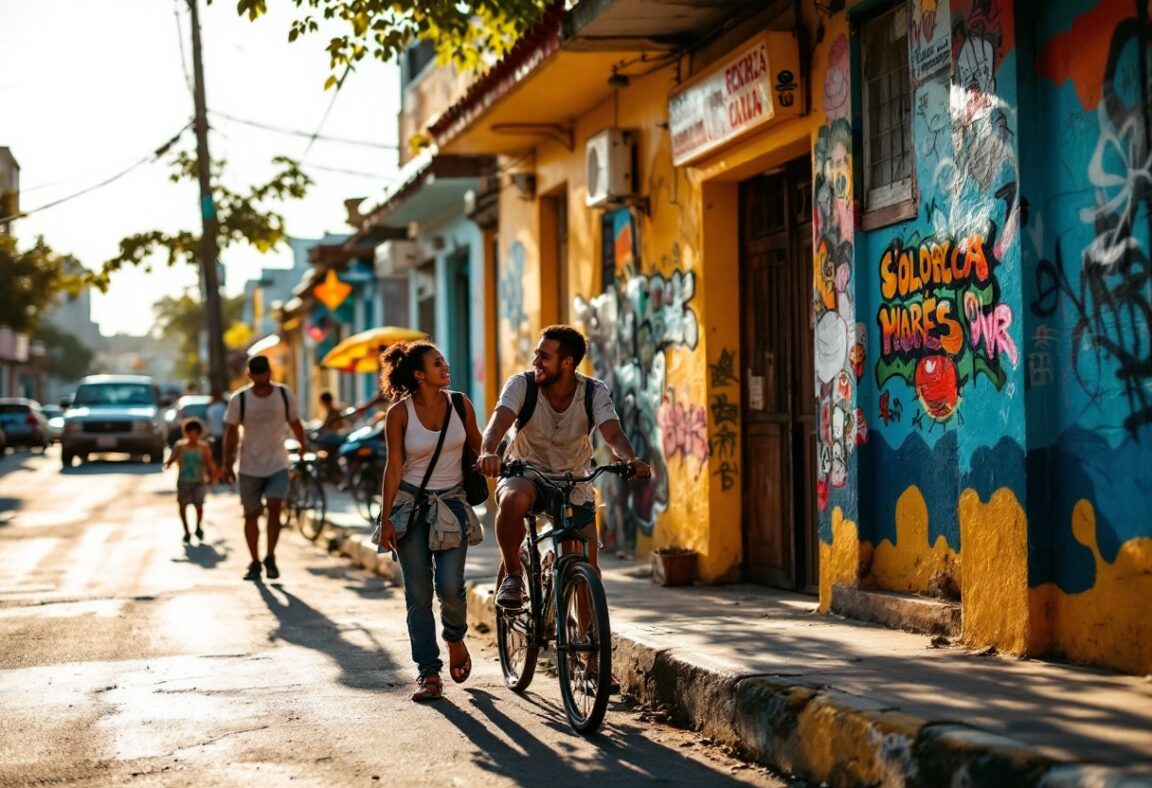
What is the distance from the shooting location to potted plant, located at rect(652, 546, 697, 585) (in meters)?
11.1

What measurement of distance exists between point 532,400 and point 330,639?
3.04 meters

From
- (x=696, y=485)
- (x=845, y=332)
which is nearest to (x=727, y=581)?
(x=696, y=485)

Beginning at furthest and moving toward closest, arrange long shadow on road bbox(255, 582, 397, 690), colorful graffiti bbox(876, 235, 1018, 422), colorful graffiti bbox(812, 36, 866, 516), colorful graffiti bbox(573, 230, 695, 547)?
colorful graffiti bbox(573, 230, 695, 547) < colorful graffiti bbox(812, 36, 866, 516) < long shadow on road bbox(255, 582, 397, 690) < colorful graffiti bbox(876, 235, 1018, 422)

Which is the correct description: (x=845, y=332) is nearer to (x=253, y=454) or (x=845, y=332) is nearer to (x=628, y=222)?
(x=628, y=222)

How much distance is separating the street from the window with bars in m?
3.13

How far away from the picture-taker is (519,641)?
25.5 feet

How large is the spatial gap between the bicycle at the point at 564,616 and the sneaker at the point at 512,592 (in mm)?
39

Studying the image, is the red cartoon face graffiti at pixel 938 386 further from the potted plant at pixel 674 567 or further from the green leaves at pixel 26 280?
the green leaves at pixel 26 280

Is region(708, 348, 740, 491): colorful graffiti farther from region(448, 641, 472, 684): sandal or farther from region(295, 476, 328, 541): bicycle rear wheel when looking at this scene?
region(295, 476, 328, 541): bicycle rear wheel

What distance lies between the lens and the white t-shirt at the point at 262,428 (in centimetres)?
1305

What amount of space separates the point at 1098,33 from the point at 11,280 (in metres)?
42.8

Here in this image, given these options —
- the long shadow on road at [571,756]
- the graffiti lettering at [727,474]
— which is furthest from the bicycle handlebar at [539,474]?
the graffiti lettering at [727,474]

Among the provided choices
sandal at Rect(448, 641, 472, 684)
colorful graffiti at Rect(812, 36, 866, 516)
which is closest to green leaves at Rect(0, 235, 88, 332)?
colorful graffiti at Rect(812, 36, 866, 516)

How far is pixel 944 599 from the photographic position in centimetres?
800
